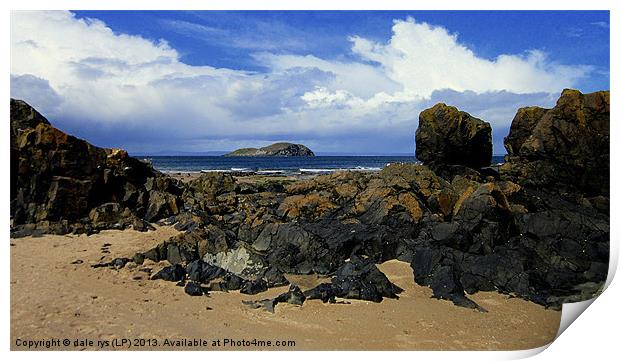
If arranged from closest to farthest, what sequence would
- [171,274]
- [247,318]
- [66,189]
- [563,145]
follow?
[247,318], [171,274], [66,189], [563,145]

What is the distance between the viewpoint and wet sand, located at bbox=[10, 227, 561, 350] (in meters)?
5.34

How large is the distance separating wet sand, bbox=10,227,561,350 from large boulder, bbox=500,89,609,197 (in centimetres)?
442

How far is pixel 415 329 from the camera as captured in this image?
5.51 meters

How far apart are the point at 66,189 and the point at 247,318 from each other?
661 cm

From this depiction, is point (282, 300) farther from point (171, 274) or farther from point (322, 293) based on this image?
point (171, 274)

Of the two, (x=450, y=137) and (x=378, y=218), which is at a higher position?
(x=450, y=137)

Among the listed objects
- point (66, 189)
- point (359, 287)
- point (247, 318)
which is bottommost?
point (247, 318)

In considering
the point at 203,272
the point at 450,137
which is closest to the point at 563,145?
the point at 450,137

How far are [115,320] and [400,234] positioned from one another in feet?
16.1

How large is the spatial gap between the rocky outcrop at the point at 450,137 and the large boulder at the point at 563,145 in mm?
945

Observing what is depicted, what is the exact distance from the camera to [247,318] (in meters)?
5.69

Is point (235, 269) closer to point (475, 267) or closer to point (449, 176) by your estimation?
point (475, 267)

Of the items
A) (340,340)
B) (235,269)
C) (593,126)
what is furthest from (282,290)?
(593,126)

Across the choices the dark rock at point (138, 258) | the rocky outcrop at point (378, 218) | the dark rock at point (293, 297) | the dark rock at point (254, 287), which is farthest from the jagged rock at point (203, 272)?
the dark rock at point (293, 297)
